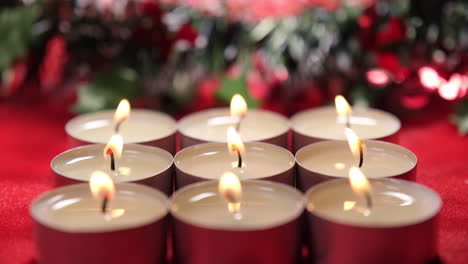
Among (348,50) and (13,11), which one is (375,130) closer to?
(348,50)

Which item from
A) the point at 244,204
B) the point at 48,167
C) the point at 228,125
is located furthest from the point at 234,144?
Answer: the point at 48,167

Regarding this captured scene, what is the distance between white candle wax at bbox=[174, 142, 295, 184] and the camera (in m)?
0.91

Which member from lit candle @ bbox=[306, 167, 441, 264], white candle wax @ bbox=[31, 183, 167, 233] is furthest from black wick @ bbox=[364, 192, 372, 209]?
Result: white candle wax @ bbox=[31, 183, 167, 233]

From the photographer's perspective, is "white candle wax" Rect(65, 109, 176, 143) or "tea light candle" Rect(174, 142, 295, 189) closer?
"tea light candle" Rect(174, 142, 295, 189)

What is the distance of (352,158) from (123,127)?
0.38m

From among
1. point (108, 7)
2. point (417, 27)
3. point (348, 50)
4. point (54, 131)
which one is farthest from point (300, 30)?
point (54, 131)

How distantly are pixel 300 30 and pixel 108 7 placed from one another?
1.14ft

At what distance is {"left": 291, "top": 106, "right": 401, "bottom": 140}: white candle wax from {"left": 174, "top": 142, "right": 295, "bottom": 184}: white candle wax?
0.40ft

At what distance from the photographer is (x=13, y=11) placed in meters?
1.37

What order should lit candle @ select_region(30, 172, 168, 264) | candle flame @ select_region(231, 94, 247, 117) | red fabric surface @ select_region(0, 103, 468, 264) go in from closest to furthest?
lit candle @ select_region(30, 172, 168, 264) < red fabric surface @ select_region(0, 103, 468, 264) < candle flame @ select_region(231, 94, 247, 117)

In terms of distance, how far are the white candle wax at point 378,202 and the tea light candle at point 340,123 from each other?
0.23m

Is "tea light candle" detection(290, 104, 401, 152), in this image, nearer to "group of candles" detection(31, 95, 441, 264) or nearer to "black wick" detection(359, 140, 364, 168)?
"group of candles" detection(31, 95, 441, 264)

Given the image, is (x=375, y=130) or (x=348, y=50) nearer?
(x=375, y=130)

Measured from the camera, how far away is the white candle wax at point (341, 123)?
1089mm
